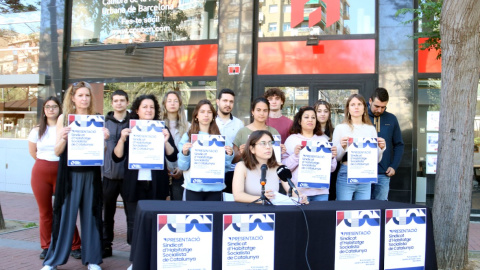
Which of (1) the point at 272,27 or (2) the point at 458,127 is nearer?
(2) the point at 458,127

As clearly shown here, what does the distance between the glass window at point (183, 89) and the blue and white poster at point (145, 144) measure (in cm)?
553

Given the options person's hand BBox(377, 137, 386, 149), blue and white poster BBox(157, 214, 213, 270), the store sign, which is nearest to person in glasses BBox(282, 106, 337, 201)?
person's hand BBox(377, 137, 386, 149)

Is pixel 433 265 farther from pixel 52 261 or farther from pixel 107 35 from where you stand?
pixel 107 35

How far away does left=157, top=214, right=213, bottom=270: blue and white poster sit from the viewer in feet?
11.2

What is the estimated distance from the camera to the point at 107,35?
11461 mm

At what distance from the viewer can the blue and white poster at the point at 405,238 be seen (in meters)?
3.89

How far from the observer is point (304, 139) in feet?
16.9

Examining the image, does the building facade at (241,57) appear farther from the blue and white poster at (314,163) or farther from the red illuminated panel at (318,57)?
the blue and white poster at (314,163)

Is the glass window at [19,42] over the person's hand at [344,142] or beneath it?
over

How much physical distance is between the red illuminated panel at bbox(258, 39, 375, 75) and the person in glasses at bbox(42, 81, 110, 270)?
18.8 ft

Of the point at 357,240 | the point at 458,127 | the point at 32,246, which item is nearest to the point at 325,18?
the point at 458,127

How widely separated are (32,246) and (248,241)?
173 inches

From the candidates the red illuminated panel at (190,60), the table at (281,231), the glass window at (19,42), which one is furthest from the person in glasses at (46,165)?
the glass window at (19,42)

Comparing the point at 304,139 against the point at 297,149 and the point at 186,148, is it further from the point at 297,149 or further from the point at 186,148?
the point at 186,148
